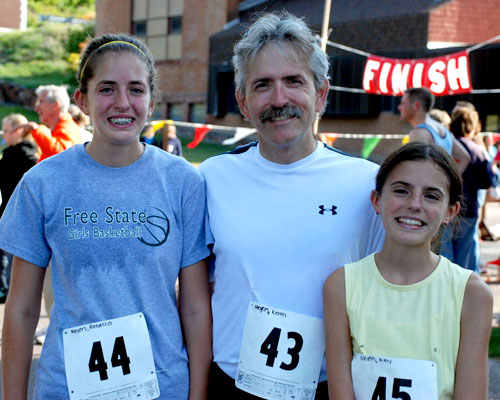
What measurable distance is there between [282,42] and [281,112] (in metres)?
0.24

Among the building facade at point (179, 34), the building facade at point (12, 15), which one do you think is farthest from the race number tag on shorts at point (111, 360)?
the building facade at point (179, 34)

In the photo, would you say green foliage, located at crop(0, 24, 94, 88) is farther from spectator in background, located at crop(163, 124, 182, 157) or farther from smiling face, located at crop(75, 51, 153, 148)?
smiling face, located at crop(75, 51, 153, 148)

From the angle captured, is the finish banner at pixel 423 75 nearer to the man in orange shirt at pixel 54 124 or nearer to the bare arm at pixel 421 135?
the bare arm at pixel 421 135

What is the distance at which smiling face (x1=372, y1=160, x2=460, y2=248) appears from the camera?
2.34m

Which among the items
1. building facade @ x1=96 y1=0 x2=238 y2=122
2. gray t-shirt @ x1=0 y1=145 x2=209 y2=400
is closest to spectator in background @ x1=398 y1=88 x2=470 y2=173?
gray t-shirt @ x1=0 y1=145 x2=209 y2=400

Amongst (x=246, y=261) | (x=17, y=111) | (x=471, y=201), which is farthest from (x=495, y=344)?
(x=17, y=111)

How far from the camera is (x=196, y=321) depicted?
2.38 meters

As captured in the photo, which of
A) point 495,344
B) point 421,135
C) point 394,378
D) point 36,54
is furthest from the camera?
point 36,54

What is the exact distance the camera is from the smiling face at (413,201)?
2.34 m

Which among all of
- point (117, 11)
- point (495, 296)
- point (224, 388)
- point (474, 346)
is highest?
point (117, 11)

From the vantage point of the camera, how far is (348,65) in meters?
25.5

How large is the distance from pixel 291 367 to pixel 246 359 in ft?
0.50

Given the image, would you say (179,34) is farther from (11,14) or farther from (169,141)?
(11,14)

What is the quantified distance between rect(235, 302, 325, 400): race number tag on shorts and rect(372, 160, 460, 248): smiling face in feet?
1.34
